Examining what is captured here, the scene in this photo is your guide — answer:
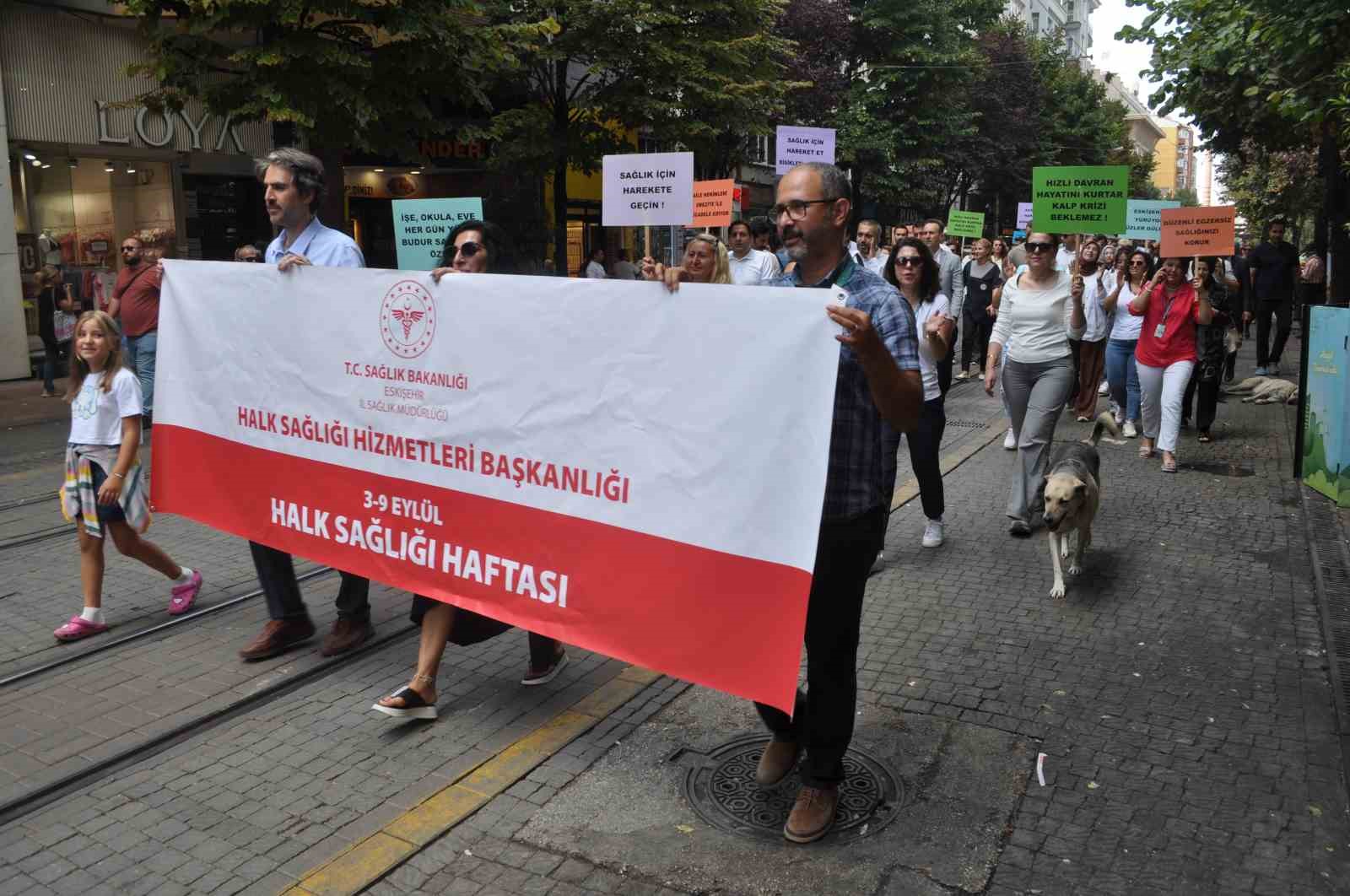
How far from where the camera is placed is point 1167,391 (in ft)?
32.1

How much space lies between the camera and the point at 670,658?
3.76 m

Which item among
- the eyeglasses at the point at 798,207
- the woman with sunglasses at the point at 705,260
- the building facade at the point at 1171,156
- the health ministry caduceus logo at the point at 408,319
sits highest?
the building facade at the point at 1171,156

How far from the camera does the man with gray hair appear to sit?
499 centimetres

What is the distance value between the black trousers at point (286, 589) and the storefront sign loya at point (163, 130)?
1371 centimetres

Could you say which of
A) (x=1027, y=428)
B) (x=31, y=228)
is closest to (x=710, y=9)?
(x=31, y=228)

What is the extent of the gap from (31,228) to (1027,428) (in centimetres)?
1600

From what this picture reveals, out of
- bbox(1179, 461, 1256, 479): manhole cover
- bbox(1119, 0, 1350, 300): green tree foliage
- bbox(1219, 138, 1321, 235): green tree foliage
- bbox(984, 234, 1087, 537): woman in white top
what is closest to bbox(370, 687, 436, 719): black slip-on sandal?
bbox(984, 234, 1087, 537): woman in white top

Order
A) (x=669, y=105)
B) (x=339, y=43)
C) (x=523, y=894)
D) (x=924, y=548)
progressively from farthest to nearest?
(x=669, y=105)
(x=339, y=43)
(x=924, y=548)
(x=523, y=894)

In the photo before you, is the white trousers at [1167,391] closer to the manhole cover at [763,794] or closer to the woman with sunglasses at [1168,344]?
the woman with sunglasses at [1168,344]

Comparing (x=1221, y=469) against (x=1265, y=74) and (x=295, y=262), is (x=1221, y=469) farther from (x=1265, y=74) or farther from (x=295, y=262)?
(x=295, y=262)

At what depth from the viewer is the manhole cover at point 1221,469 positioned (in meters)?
9.68

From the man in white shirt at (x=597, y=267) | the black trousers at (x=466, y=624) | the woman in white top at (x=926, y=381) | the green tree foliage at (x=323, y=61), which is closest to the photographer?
the black trousers at (x=466, y=624)

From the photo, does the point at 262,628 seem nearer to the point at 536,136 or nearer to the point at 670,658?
the point at 670,658

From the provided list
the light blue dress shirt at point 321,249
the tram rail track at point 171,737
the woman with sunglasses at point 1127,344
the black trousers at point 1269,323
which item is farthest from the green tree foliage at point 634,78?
the tram rail track at point 171,737
